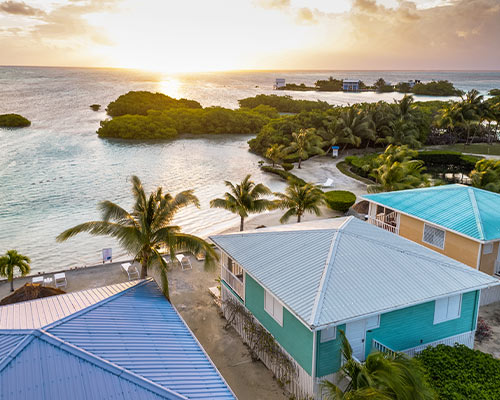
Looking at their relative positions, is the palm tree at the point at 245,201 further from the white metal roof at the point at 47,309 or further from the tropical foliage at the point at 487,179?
the tropical foliage at the point at 487,179

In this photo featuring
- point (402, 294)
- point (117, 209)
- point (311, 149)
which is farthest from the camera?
point (311, 149)

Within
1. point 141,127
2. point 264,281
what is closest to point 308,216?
point 264,281

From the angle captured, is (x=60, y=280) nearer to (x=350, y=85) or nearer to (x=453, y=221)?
(x=453, y=221)

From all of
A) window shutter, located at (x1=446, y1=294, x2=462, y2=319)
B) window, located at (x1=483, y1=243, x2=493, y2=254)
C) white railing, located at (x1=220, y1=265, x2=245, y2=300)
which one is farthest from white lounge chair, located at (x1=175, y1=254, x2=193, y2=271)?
window, located at (x1=483, y1=243, x2=493, y2=254)

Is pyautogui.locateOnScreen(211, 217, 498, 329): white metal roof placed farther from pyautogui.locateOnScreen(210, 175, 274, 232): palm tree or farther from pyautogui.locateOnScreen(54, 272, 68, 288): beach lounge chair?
pyautogui.locateOnScreen(54, 272, 68, 288): beach lounge chair

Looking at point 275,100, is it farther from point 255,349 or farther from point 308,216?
point 255,349
